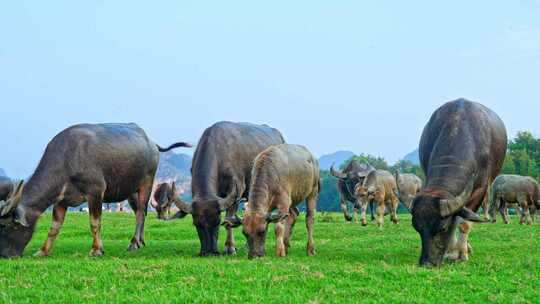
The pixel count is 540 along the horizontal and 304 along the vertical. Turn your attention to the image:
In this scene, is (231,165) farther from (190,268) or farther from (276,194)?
(190,268)

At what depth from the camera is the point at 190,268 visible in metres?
11.2

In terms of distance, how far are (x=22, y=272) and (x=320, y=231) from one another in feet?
44.2

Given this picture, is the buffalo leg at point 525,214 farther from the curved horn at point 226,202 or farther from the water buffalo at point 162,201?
the water buffalo at point 162,201

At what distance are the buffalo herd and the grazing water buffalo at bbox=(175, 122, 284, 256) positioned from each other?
26 mm

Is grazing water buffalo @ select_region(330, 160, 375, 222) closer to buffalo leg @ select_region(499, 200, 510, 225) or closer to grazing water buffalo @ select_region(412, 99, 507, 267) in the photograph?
buffalo leg @ select_region(499, 200, 510, 225)

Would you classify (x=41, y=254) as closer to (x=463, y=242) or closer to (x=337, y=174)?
(x=463, y=242)

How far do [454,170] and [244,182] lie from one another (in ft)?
19.9

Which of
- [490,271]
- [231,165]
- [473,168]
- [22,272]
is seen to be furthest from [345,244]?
[22,272]

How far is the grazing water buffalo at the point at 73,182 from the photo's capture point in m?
14.8

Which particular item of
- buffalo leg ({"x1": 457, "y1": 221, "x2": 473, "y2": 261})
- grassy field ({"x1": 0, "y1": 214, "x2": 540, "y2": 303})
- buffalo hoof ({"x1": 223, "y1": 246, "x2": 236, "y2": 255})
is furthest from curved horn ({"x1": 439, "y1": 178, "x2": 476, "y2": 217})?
buffalo hoof ({"x1": 223, "y1": 246, "x2": 236, "y2": 255})

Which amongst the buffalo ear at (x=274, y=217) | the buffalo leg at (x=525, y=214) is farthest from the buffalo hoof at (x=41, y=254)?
the buffalo leg at (x=525, y=214)

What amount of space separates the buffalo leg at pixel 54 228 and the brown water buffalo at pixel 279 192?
16.4 feet

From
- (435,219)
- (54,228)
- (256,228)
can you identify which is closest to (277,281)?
(256,228)

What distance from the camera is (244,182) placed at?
57.0 feet
